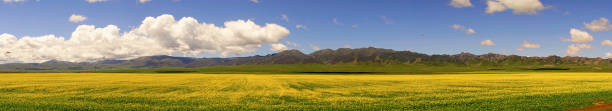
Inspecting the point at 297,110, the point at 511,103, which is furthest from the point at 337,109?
the point at 511,103

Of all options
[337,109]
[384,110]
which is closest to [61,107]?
Answer: [337,109]

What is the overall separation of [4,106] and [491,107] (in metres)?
31.7

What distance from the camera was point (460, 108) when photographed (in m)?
19.9

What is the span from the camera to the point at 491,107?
20.5 metres

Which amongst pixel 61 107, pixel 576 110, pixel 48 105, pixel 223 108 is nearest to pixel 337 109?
pixel 223 108

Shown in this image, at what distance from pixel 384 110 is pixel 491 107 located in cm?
704

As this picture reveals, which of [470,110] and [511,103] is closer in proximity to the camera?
[470,110]

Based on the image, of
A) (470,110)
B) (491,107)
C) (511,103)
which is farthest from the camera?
(511,103)

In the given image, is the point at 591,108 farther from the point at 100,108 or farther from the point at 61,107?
the point at 61,107

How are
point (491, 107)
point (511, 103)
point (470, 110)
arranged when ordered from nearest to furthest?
point (470, 110)
point (491, 107)
point (511, 103)

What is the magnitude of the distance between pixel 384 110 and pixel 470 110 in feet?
16.4

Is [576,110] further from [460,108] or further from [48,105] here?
[48,105]

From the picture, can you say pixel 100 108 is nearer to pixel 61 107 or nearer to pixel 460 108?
pixel 61 107

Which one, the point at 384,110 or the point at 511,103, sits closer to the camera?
the point at 384,110
